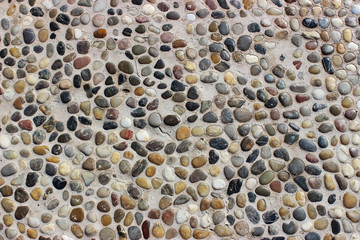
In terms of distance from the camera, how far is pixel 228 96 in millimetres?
1062

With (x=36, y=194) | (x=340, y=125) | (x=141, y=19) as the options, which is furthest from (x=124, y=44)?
(x=340, y=125)

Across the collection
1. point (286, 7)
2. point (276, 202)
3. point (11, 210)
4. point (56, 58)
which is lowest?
point (11, 210)

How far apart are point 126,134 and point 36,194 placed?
0.75 feet

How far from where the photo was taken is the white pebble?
104cm

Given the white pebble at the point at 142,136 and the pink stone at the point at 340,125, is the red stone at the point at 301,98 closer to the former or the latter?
the pink stone at the point at 340,125

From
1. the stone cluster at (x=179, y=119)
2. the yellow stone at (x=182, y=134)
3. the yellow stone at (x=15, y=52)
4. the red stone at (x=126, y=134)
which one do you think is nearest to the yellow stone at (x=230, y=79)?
the stone cluster at (x=179, y=119)

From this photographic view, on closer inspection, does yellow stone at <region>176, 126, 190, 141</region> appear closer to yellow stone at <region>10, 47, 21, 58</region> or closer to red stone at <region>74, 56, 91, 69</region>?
red stone at <region>74, 56, 91, 69</region>

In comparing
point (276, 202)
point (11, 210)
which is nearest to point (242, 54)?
point (276, 202)

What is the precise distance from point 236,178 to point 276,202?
10cm

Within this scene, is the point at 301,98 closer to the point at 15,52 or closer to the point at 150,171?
the point at 150,171

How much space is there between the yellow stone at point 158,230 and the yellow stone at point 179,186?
8 cm

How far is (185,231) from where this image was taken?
100cm

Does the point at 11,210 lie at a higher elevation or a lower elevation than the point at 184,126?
lower

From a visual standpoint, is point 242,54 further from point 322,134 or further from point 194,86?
point 322,134
